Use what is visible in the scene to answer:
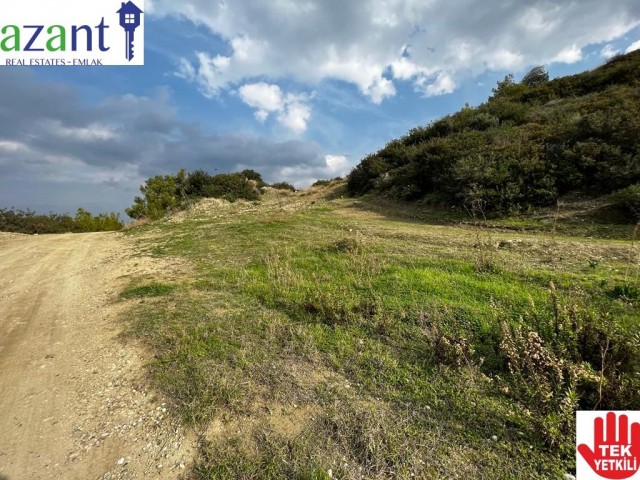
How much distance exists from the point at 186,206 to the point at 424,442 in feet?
81.0

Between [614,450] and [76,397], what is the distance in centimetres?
540

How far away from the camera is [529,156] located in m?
12.7

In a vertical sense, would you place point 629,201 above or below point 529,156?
below

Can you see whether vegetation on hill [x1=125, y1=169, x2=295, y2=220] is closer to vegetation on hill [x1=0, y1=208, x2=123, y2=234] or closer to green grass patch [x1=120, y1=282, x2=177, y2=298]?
vegetation on hill [x1=0, y1=208, x2=123, y2=234]

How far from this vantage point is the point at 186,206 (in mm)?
24625

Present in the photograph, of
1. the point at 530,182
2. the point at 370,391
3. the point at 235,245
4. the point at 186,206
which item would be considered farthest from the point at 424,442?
the point at 186,206

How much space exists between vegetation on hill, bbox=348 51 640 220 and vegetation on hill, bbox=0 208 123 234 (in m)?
22.6

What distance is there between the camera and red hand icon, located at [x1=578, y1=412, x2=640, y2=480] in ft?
8.54

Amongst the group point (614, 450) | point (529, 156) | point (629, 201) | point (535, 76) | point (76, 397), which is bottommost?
point (76, 397)

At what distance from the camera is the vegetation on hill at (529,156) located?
11.4m

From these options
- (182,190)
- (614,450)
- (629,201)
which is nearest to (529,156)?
(629,201)

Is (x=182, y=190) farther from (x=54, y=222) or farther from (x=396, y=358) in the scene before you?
(x=396, y=358)

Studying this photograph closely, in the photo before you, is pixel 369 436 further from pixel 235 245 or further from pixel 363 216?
pixel 363 216

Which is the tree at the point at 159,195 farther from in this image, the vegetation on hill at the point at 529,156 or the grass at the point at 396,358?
the grass at the point at 396,358
